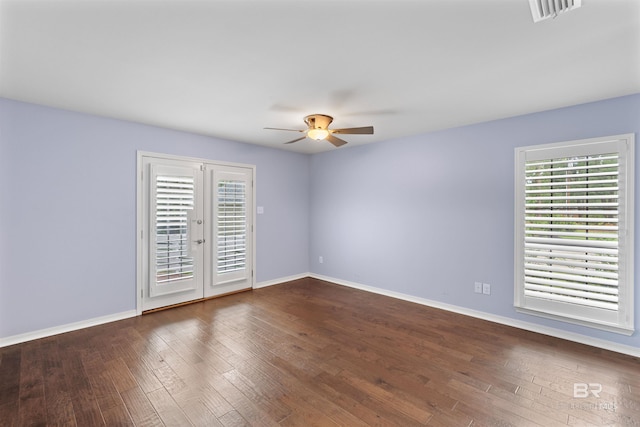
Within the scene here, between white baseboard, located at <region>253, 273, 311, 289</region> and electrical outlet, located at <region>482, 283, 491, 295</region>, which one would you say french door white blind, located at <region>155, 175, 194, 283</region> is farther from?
electrical outlet, located at <region>482, 283, 491, 295</region>

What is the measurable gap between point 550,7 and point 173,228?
4.32 metres

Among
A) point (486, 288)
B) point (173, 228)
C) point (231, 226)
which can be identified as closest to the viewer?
point (486, 288)

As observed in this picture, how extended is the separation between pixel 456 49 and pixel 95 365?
3.89m

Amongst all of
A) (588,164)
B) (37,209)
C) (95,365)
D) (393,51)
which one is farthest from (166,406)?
(588,164)

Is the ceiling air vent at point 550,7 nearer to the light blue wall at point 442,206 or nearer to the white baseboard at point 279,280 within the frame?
the light blue wall at point 442,206

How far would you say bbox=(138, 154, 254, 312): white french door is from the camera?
12.7 ft

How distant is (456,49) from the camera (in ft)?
6.65

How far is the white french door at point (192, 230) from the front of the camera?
386 centimetres

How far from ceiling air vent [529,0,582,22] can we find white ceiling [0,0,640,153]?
66 mm

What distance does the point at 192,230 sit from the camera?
4.23m

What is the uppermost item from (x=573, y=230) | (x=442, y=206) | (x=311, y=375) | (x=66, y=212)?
(x=442, y=206)
